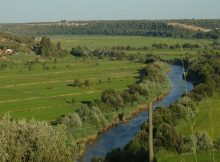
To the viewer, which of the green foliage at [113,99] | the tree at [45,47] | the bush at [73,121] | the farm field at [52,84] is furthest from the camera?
the tree at [45,47]

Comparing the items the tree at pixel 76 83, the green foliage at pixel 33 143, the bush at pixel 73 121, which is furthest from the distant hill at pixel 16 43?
the green foliage at pixel 33 143

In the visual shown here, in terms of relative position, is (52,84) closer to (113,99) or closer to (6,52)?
(113,99)

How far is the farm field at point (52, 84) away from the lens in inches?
1352

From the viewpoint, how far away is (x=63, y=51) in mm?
80688

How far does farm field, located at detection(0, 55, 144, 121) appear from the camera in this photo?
1352 inches

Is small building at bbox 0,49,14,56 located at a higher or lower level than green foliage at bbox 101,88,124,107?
lower

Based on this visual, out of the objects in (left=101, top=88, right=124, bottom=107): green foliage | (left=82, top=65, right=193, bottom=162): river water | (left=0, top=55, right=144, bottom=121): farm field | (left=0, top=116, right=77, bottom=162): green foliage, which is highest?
(left=0, top=116, right=77, bottom=162): green foliage

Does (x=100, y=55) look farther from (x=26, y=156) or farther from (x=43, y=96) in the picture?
(x=26, y=156)

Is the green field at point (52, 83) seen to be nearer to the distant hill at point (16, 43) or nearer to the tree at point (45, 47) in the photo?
the distant hill at point (16, 43)

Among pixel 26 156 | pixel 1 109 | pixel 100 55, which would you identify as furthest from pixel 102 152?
pixel 100 55

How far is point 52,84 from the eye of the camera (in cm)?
4788

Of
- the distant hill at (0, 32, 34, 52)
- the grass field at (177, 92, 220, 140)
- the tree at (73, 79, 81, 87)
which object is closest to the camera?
the grass field at (177, 92, 220, 140)

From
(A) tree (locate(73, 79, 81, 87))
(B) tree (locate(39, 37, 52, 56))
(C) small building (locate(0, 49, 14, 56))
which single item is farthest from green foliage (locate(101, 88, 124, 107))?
(B) tree (locate(39, 37, 52, 56))

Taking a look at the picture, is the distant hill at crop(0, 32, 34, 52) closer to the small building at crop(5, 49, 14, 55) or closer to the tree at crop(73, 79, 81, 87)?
the small building at crop(5, 49, 14, 55)
